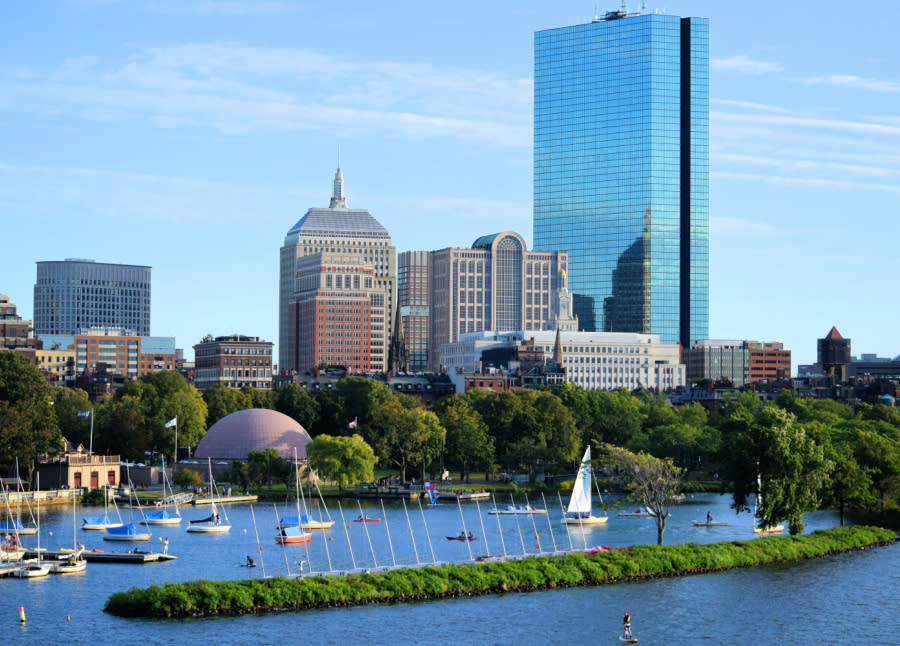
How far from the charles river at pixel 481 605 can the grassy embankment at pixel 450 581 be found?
1365 millimetres

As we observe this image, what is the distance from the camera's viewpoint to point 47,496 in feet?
557

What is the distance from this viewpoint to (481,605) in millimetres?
90500

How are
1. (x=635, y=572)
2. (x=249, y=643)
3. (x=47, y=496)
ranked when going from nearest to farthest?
1. (x=249, y=643)
2. (x=635, y=572)
3. (x=47, y=496)

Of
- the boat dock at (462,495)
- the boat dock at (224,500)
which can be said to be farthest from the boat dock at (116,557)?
the boat dock at (462,495)

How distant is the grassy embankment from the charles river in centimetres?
137

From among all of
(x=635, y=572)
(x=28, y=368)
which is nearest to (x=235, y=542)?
(x=635, y=572)

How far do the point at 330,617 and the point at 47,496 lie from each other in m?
93.5

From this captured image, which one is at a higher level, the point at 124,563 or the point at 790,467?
the point at 790,467

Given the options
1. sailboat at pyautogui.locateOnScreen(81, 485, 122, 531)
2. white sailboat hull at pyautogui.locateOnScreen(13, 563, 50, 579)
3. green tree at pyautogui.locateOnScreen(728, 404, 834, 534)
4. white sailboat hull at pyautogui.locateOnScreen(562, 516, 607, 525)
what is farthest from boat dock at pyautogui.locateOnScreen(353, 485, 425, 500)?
white sailboat hull at pyautogui.locateOnScreen(13, 563, 50, 579)

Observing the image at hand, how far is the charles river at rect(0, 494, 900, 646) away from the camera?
267 feet

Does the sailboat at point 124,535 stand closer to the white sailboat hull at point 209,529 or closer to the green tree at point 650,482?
the white sailboat hull at point 209,529

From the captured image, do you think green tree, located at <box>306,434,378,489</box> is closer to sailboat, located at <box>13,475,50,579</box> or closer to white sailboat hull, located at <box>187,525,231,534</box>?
white sailboat hull, located at <box>187,525,231,534</box>

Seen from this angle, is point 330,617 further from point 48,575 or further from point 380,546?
point 380,546

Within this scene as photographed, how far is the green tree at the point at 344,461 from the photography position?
179 metres
